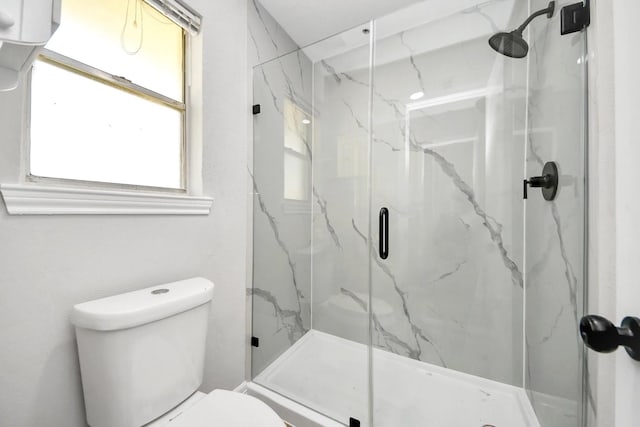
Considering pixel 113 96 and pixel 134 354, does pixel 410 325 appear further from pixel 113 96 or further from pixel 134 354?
pixel 113 96

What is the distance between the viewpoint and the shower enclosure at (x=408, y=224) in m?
1.28

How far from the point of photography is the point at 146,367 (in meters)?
0.78

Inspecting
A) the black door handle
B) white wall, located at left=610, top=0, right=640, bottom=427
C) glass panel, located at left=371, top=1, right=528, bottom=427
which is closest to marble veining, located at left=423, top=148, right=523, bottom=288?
glass panel, located at left=371, top=1, right=528, bottom=427

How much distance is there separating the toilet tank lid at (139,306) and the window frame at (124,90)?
405 millimetres

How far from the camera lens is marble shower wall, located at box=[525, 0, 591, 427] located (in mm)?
774

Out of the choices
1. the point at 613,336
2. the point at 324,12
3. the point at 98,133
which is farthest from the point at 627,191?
the point at 324,12

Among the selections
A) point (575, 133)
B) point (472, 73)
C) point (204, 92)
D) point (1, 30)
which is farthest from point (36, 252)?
point (472, 73)

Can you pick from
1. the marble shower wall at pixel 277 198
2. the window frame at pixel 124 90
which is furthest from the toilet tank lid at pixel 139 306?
the marble shower wall at pixel 277 198

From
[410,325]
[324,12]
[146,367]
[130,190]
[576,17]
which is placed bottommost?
[410,325]

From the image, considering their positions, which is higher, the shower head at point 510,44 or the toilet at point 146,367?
the shower head at point 510,44

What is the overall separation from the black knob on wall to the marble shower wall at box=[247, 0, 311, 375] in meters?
1.40

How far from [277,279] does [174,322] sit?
31.9 inches

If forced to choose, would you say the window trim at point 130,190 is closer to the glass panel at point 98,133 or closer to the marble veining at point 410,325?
the glass panel at point 98,133

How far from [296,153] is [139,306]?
1244mm
